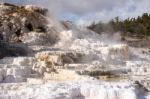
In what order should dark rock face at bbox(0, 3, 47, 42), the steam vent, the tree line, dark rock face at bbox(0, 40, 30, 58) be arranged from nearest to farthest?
the steam vent
dark rock face at bbox(0, 40, 30, 58)
dark rock face at bbox(0, 3, 47, 42)
the tree line

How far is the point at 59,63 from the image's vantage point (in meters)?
16.0

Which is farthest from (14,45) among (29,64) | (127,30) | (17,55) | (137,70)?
(127,30)

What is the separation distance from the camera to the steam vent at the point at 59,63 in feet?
39.3

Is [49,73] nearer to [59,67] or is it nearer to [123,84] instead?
[59,67]

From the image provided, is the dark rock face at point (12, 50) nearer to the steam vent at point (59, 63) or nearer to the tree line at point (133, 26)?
the steam vent at point (59, 63)

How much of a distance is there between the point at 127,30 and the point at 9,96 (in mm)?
30703

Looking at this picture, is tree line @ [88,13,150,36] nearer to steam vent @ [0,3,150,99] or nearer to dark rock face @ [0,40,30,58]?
steam vent @ [0,3,150,99]

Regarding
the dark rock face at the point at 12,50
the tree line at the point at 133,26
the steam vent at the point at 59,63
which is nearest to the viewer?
the steam vent at the point at 59,63

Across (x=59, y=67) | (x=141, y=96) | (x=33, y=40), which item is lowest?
(x=141, y=96)

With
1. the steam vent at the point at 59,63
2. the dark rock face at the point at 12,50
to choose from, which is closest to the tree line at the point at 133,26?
the steam vent at the point at 59,63

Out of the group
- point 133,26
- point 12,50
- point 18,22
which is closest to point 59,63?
point 12,50

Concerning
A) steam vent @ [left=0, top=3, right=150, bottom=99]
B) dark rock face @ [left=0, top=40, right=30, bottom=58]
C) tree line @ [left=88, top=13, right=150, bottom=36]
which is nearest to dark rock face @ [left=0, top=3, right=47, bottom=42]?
steam vent @ [left=0, top=3, right=150, bottom=99]

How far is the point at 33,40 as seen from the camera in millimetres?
19562

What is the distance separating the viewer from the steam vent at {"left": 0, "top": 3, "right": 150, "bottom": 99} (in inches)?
471
